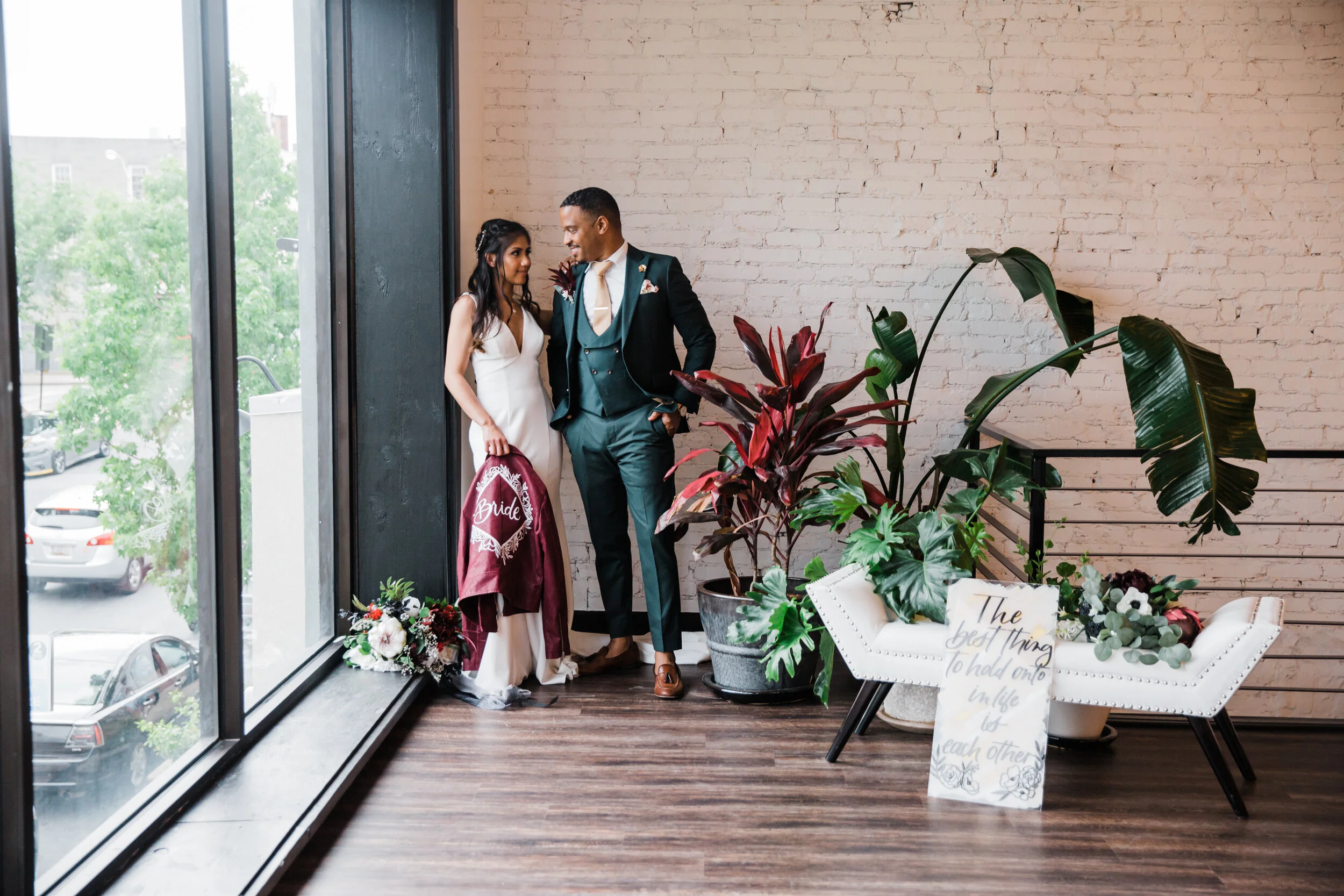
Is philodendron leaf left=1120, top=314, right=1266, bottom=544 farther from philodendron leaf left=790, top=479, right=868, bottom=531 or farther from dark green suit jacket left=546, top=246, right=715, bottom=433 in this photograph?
dark green suit jacket left=546, top=246, right=715, bottom=433

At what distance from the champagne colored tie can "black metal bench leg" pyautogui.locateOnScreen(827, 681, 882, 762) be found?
1.50m

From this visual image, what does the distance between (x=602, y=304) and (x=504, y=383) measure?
0.44 metres

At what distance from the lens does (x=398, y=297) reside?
11.1 ft

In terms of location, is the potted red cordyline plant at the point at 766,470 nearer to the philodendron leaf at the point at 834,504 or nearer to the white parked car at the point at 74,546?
the philodendron leaf at the point at 834,504

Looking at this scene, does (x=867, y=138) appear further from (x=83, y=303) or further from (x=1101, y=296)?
(x=83, y=303)

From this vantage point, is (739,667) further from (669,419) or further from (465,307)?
(465,307)

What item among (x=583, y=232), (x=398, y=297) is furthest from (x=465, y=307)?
(x=583, y=232)

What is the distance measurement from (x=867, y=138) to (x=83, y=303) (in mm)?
2955

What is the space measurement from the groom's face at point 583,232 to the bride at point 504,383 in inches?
5.9

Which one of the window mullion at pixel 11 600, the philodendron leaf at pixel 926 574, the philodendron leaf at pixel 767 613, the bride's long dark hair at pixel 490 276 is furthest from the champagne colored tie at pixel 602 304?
the window mullion at pixel 11 600

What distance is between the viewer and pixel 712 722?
10.4 ft

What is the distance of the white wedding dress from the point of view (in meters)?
3.35

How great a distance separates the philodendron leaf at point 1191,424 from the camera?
2490 mm

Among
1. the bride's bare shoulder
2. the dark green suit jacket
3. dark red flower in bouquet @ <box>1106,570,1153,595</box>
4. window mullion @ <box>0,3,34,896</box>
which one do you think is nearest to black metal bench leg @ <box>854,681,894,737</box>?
dark red flower in bouquet @ <box>1106,570,1153,595</box>
